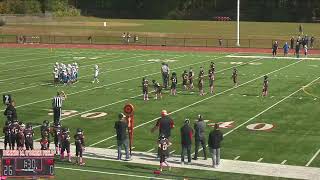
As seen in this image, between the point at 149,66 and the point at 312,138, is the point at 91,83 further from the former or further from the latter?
the point at 312,138

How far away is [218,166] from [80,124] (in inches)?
306

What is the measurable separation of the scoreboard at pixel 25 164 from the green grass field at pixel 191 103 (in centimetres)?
202

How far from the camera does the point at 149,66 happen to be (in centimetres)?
4412

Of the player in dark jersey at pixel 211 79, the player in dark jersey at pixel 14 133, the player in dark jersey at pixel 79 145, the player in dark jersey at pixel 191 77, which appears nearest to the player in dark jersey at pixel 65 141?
the player in dark jersey at pixel 79 145

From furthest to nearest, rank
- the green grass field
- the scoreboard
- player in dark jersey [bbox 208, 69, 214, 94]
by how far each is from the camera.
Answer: player in dark jersey [bbox 208, 69, 214, 94] → the green grass field → the scoreboard

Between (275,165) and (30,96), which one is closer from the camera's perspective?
(275,165)

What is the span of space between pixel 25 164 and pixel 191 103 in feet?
49.2

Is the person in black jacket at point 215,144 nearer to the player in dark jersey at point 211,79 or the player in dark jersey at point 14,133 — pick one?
the player in dark jersey at point 14,133

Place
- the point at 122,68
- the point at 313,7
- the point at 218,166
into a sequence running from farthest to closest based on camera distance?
the point at 313,7 < the point at 122,68 < the point at 218,166

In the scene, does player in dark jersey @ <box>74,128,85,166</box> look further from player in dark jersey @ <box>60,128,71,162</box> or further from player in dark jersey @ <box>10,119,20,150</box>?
player in dark jersey @ <box>10,119,20,150</box>

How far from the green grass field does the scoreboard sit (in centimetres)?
202

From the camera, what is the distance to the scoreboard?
13.6 meters

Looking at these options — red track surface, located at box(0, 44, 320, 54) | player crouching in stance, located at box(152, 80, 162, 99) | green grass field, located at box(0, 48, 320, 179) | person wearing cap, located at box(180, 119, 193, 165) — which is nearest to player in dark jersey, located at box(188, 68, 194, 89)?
green grass field, located at box(0, 48, 320, 179)

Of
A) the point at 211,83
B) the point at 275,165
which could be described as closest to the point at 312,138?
the point at 275,165
